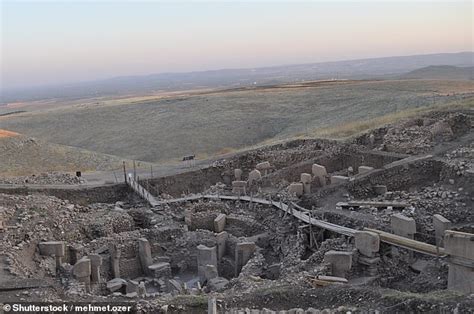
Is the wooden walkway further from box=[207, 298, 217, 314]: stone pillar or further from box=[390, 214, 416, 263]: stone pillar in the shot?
box=[207, 298, 217, 314]: stone pillar

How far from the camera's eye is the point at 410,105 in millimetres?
46688

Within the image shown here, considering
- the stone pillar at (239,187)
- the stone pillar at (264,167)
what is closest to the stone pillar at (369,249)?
the stone pillar at (239,187)

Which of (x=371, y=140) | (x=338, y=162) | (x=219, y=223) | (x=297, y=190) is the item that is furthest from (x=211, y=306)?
(x=371, y=140)

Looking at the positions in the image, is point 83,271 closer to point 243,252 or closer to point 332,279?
point 243,252

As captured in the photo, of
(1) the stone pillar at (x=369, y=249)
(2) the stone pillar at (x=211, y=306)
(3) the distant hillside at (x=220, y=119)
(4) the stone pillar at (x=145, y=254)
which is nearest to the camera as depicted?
(2) the stone pillar at (x=211, y=306)

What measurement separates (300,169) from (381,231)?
1014 centimetres

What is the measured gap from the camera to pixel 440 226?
15.1m

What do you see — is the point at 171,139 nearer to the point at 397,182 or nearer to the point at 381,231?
the point at 397,182

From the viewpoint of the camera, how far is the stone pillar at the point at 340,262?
1397 centimetres

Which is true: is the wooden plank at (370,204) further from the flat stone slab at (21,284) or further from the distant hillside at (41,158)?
the distant hillside at (41,158)

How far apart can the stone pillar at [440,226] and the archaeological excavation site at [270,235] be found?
3cm

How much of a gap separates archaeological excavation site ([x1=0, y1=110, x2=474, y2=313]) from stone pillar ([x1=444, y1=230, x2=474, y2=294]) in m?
0.03

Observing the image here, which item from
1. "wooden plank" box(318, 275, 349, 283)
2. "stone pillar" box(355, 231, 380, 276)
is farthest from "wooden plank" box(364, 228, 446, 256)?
"wooden plank" box(318, 275, 349, 283)

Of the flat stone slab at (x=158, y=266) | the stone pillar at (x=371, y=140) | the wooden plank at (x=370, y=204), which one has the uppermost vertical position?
the stone pillar at (x=371, y=140)
